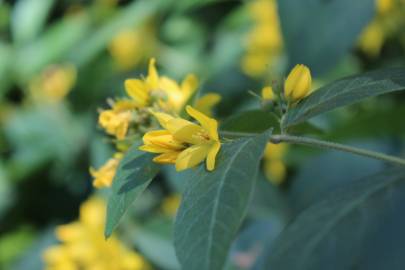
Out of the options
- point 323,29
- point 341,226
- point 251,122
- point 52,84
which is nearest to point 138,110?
point 251,122

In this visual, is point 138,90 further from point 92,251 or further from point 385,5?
point 385,5

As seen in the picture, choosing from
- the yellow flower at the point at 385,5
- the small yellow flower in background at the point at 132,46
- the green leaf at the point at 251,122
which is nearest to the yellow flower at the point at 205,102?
the green leaf at the point at 251,122

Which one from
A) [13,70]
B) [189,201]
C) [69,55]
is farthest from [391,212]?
[13,70]

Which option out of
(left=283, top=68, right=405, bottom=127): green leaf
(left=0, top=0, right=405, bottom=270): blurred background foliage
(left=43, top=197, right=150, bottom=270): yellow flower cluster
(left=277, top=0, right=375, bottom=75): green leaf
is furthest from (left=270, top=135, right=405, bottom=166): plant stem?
(left=43, top=197, right=150, bottom=270): yellow flower cluster

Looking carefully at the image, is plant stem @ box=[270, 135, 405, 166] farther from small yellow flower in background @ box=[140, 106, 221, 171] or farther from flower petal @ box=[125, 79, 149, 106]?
flower petal @ box=[125, 79, 149, 106]

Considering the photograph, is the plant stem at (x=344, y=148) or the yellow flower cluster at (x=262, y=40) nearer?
the plant stem at (x=344, y=148)

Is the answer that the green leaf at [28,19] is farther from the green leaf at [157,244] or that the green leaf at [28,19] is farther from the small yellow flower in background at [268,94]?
the small yellow flower in background at [268,94]
